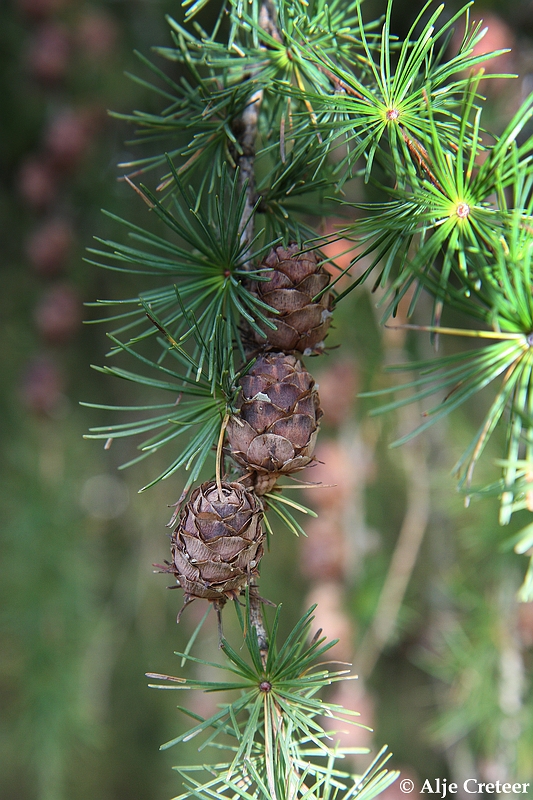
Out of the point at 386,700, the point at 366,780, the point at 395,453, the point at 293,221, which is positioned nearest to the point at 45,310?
the point at 395,453

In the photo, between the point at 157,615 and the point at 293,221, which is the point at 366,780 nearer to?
the point at 293,221

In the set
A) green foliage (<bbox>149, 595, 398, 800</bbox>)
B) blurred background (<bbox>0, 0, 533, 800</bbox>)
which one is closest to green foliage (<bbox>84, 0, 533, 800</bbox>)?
green foliage (<bbox>149, 595, 398, 800</bbox>)

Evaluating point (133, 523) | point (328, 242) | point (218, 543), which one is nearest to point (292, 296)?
point (328, 242)

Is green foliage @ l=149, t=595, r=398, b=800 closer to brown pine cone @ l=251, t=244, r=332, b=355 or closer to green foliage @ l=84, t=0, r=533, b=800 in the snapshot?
green foliage @ l=84, t=0, r=533, b=800

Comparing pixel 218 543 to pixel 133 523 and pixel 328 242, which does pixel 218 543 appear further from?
pixel 133 523

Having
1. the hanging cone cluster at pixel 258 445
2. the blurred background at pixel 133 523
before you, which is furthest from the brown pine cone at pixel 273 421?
the blurred background at pixel 133 523

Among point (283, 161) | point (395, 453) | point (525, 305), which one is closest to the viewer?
point (525, 305)
